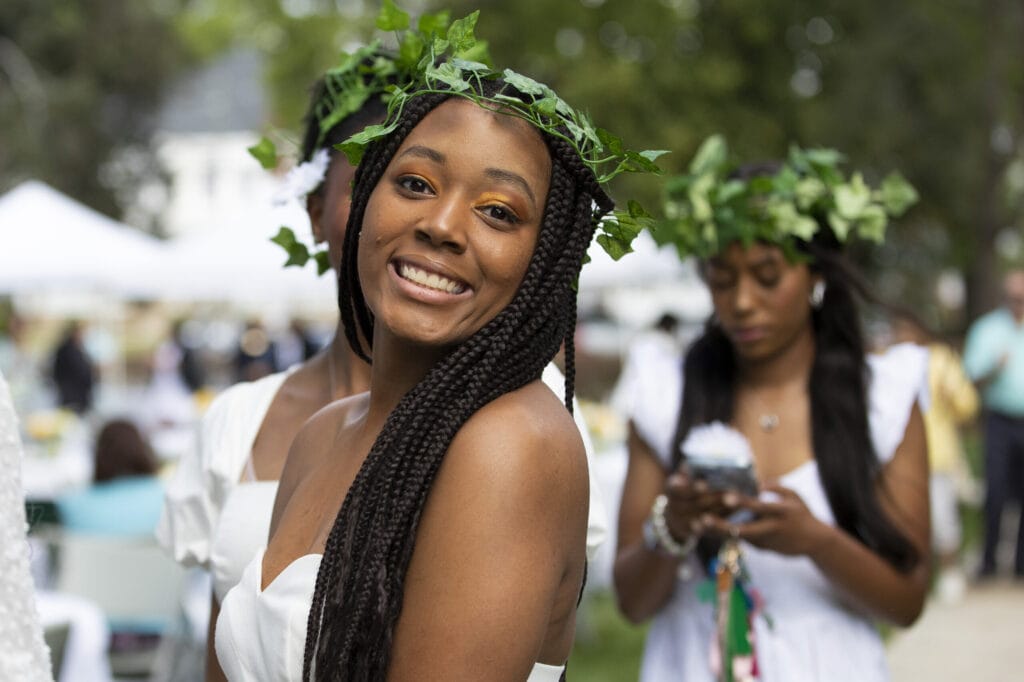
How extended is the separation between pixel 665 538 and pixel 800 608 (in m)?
0.38

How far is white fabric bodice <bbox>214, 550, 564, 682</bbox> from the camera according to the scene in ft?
5.76

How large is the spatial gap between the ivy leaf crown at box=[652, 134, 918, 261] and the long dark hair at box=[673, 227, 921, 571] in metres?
0.09

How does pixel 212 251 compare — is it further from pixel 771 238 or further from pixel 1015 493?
pixel 771 238

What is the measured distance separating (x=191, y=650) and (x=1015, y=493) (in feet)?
23.3

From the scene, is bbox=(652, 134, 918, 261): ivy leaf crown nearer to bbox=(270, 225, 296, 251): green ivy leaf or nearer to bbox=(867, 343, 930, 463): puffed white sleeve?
bbox=(867, 343, 930, 463): puffed white sleeve

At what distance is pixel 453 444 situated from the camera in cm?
167

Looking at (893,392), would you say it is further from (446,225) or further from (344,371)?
(446,225)

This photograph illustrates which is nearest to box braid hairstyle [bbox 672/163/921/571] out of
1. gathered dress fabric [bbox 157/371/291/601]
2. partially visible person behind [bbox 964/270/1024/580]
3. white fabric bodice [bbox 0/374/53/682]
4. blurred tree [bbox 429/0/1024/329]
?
gathered dress fabric [bbox 157/371/291/601]

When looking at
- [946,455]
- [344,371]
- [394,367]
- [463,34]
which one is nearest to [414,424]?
[394,367]

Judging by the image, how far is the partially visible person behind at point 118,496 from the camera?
6.45 m

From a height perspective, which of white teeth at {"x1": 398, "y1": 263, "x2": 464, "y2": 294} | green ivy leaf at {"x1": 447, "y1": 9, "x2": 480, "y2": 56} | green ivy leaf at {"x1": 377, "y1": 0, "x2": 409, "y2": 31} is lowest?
white teeth at {"x1": 398, "y1": 263, "x2": 464, "y2": 294}

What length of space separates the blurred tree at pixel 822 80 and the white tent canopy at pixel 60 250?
8512mm

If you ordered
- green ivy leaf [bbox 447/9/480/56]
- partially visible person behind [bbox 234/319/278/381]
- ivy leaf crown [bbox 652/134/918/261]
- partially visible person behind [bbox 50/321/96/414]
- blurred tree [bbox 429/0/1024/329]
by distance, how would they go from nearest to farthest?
green ivy leaf [bbox 447/9/480/56] < ivy leaf crown [bbox 652/134/918/261] < partially visible person behind [bbox 50/321/96/414] < partially visible person behind [bbox 234/319/278/381] < blurred tree [bbox 429/0/1024/329]

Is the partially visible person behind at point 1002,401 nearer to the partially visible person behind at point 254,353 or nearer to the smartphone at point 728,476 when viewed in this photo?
the smartphone at point 728,476
